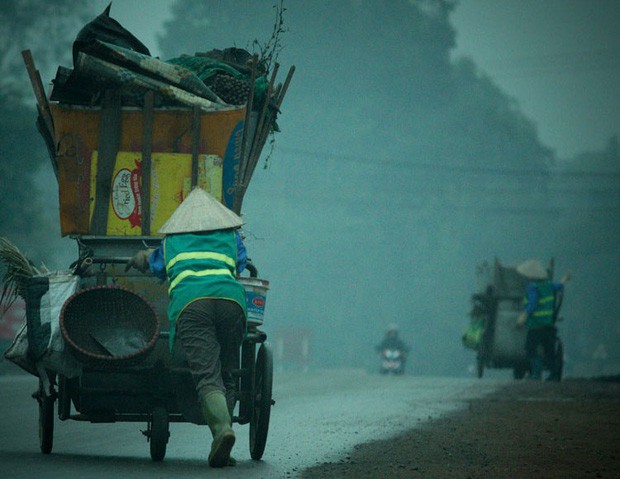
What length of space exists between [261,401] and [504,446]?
9.08 ft

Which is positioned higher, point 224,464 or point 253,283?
point 253,283

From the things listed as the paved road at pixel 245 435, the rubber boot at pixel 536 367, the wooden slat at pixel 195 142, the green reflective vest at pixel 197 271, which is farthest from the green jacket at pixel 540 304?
the green reflective vest at pixel 197 271

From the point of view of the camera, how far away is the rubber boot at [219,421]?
8758 millimetres

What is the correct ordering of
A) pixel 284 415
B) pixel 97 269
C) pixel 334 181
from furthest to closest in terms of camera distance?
pixel 334 181, pixel 284 415, pixel 97 269

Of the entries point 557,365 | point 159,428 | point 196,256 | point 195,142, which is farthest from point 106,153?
point 557,365

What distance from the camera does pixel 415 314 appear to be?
6850cm

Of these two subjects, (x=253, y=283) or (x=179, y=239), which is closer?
(x=179, y=239)

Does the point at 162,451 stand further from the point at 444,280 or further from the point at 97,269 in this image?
the point at 444,280

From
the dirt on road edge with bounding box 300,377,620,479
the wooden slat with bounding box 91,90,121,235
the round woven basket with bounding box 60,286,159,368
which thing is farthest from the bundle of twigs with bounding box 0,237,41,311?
the dirt on road edge with bounding box 300,377,620,479

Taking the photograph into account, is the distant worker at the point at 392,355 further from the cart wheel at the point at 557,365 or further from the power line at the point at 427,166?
the power line at the point at 427,166

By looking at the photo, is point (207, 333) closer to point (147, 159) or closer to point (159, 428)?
point (159, 428)

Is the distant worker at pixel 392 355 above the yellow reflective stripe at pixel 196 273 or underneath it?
underneath

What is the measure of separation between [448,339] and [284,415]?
53.4 meters

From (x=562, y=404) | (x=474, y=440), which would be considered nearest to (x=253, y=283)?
(x=474, y=440)
